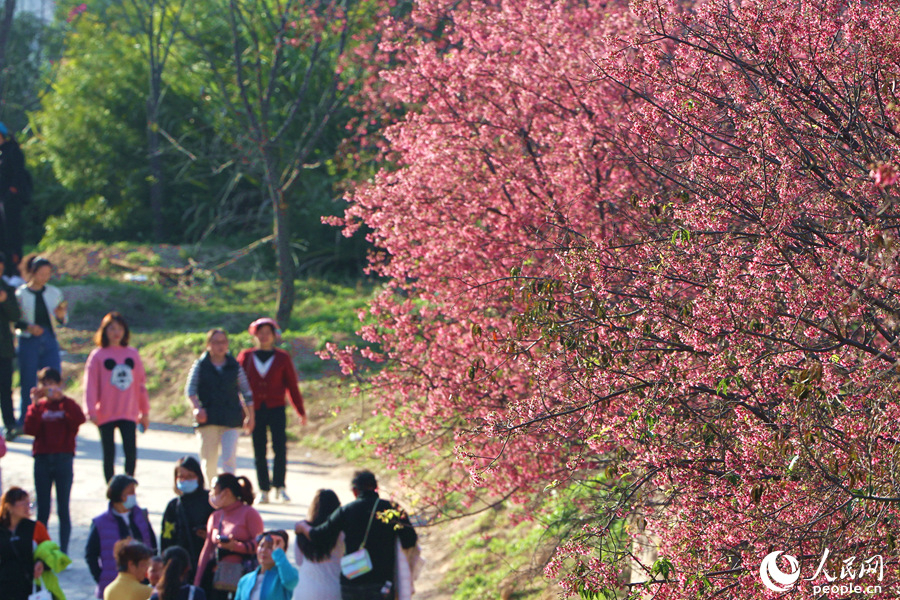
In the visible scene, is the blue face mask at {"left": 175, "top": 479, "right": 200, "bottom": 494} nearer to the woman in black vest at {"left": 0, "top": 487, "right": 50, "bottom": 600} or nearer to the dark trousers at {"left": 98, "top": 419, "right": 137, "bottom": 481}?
the woman in black vest at {"left": 0, "top": 487, "right": 50, "bottom": 600}

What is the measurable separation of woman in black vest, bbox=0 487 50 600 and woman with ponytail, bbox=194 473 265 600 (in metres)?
1.10

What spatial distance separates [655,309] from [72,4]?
3577 centimetres

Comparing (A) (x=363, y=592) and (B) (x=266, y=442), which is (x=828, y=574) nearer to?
(A) (x=363, y=592)

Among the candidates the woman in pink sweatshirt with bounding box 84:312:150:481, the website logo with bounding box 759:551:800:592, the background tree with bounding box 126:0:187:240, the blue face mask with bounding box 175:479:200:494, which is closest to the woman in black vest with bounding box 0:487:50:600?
the blue face mask with bounding box 175:479:200:494

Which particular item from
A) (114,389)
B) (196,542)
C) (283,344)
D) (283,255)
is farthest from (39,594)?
(283,255)

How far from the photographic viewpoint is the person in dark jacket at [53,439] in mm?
Result: 8648

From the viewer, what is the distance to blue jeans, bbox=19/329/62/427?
1243 centimetres

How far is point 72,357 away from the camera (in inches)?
666

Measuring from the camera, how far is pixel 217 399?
973 centimetres

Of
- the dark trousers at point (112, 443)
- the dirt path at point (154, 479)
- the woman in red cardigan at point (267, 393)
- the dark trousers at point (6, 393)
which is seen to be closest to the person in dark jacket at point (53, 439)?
the dirt path at point (154, 479)

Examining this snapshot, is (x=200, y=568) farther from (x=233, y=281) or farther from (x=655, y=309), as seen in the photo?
(x=233, y=281)

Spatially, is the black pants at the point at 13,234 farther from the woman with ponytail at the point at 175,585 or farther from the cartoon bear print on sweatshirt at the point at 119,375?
the woman with ponytail at the point at 175,585

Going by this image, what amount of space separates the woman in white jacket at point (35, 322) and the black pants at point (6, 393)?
0.59 ft

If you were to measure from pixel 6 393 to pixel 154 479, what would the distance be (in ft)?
8.35
